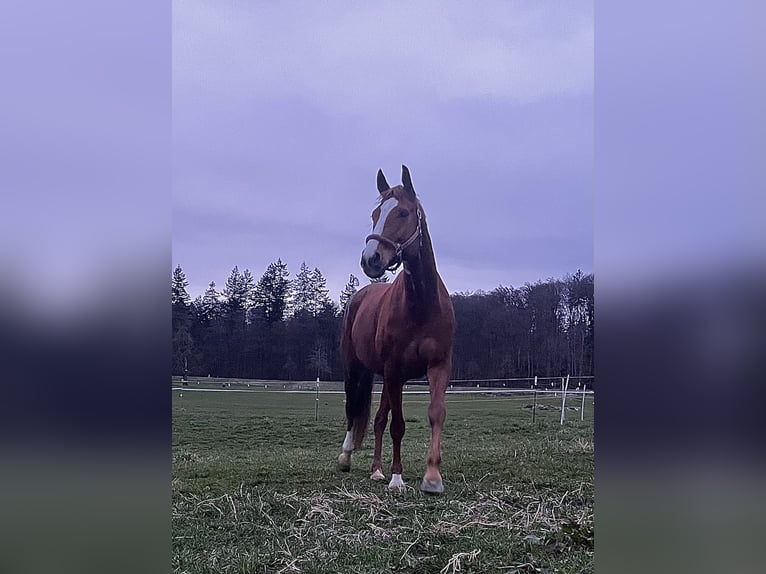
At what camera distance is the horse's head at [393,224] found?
11.1 ft

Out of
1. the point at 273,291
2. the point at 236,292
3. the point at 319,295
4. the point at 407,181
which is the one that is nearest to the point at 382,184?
the point at 407,181

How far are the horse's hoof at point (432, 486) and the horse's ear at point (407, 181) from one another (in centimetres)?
140

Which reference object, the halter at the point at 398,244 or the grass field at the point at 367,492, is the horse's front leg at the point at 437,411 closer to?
the grass field at the point at 367,492

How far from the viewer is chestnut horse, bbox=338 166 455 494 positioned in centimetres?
339

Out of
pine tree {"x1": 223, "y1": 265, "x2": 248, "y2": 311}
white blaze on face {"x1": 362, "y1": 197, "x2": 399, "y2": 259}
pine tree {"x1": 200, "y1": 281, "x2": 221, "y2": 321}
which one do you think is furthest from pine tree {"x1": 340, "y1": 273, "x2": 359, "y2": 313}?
pine tree {"x1": 200, "y1": 281, "x2": 221, "y2": 321}

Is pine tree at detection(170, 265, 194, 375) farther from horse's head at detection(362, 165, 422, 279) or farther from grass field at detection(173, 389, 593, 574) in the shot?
horse's head at detection(362, 165, 422, 279)

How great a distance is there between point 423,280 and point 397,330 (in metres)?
0.29

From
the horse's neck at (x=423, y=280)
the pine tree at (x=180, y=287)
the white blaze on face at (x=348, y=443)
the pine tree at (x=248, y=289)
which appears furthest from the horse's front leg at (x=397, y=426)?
the pine tree at (x=180, y=287)

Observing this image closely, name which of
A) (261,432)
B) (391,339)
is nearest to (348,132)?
(391,339)

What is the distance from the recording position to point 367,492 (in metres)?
3.42
